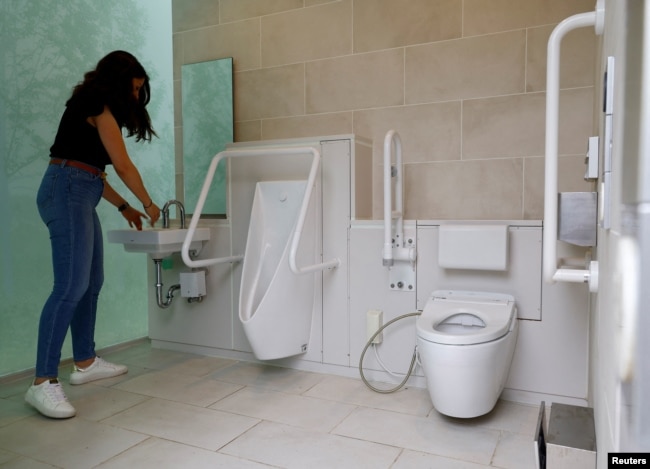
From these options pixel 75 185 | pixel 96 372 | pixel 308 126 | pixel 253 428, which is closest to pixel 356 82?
pixel 308 126

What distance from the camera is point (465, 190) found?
2.66 metres

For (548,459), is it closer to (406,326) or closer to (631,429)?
(631,429)

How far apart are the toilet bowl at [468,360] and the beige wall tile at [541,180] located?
655mm

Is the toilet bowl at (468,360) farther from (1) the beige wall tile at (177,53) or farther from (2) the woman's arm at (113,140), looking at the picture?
(1) the beige wall tile at (177,53)

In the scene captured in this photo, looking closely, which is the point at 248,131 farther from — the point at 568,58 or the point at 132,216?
the point at 568,58

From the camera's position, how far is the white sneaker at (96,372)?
243 cm

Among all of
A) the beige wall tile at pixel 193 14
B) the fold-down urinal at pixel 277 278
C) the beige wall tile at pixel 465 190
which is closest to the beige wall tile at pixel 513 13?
the beige wall tile at pixel 465 190

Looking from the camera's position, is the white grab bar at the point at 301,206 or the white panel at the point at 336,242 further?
the white panel at the point at 336,242

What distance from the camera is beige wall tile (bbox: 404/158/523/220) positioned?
101 inches

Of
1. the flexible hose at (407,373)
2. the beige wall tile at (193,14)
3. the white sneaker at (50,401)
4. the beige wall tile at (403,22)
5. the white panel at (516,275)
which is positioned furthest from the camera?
the beige wall tile at (193,14)

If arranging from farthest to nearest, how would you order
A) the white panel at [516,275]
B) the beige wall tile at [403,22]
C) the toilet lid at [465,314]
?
the beige wall tile at [403,22] → the white panel at [516,275] → the toilet lid at [465,314]

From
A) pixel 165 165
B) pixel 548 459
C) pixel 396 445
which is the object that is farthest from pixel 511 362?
pixel 165 165

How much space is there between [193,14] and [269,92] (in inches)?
30.7

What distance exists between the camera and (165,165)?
3.32 metres
